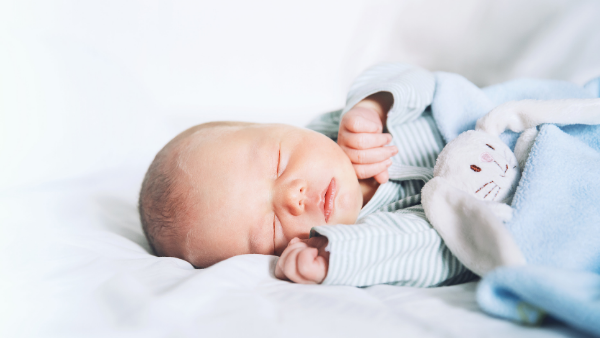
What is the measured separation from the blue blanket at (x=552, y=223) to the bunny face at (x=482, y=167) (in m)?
0.05

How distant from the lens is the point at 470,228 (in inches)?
29.0

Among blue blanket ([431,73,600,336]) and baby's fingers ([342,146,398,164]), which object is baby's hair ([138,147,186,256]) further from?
blue blanket ([431,73,600,336])

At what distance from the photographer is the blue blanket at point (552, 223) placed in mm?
518

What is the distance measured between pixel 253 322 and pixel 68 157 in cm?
116

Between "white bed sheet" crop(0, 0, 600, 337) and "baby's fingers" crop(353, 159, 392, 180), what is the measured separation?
0.37 metres

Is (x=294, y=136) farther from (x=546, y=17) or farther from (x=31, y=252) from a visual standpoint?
(x=546, y=17)

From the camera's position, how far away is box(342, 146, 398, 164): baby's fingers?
1040mm

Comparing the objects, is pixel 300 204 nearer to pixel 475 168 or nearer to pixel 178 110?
pixel 475 168

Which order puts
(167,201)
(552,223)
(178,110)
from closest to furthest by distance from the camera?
(552,223), (167,201), (178,110)

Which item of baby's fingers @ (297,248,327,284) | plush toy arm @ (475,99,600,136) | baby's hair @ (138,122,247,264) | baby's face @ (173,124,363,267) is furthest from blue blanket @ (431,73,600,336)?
baby's hair @ (138,122,247,264)

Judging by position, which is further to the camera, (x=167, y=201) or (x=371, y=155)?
(x=371, y=155)

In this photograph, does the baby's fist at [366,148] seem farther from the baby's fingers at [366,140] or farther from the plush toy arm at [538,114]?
the plush toy arm at [538,114]

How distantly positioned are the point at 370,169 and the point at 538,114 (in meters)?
0.41

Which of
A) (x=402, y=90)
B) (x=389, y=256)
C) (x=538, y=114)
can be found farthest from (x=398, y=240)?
(x=402, y=90)
